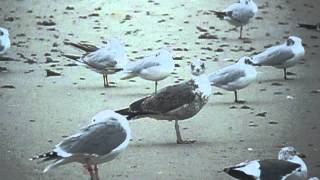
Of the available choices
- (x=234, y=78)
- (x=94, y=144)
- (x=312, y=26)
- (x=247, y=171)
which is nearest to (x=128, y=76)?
(x=234, y=78)

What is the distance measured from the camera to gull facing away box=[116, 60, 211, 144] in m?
6.29

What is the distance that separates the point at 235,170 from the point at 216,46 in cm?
542

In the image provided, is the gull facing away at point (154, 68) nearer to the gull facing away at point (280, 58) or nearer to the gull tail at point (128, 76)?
the gull tail at point (128, 76)

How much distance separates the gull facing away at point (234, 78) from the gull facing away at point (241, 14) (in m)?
3.24

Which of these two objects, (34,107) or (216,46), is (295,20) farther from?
(34,107)

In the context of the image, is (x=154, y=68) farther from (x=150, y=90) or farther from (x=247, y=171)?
(x=247, y=171)

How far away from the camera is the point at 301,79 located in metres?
8.48

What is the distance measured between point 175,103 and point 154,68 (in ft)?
5.12

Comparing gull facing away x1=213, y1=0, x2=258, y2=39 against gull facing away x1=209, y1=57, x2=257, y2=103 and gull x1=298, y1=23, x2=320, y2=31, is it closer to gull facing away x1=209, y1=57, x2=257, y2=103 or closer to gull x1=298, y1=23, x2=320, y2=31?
gull x1=298, y1=23, x2=320, y2=31

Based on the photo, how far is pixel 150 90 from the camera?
812 cm

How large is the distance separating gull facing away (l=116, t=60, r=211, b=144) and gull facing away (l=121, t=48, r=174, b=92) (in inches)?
54.6

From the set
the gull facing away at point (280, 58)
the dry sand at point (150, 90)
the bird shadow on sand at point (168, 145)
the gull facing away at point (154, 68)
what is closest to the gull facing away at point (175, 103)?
the bird shadow on sand at point (168, 145)

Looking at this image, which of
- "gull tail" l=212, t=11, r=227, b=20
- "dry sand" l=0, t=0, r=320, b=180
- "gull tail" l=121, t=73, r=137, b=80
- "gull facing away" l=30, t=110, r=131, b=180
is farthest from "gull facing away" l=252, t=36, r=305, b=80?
"gull facing away" l=30, t=110, r=131, b=180

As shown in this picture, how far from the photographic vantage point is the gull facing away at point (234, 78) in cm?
758
